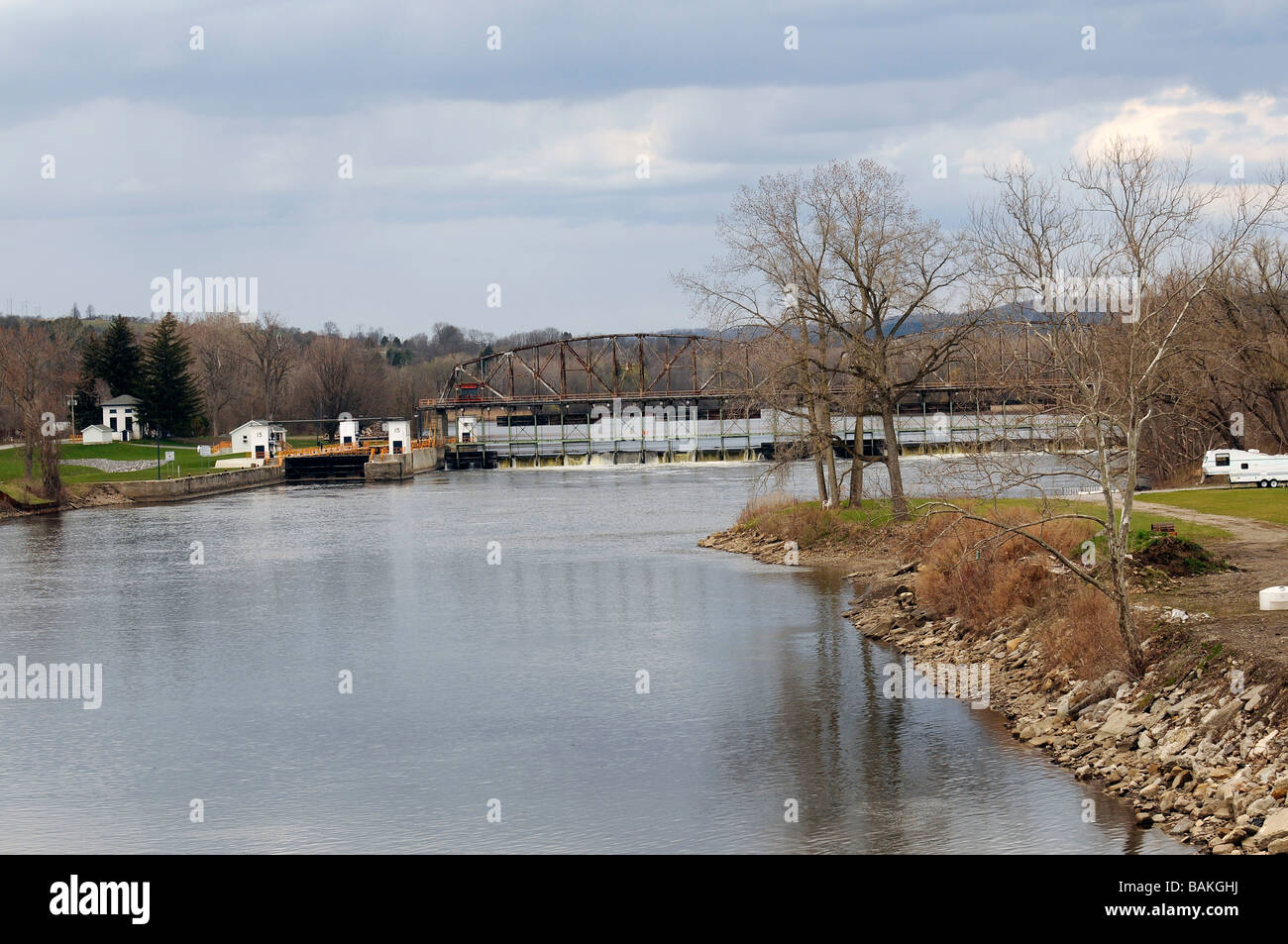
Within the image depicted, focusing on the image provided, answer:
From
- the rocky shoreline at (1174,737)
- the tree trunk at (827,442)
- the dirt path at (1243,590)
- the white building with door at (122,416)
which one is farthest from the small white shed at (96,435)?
the rocky shoreline at (1174,737)

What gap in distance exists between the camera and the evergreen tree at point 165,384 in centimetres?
12325

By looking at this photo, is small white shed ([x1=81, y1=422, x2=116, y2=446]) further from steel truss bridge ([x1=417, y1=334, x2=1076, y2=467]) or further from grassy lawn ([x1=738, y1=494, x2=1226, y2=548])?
grassy lawn ([x1=738, y1=494, x2=1226, y2=548])

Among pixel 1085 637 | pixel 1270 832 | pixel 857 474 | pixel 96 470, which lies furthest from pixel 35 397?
pixel 1270 832

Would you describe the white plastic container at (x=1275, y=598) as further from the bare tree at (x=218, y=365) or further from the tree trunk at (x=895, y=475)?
the bare tree at (x=218, y=365)

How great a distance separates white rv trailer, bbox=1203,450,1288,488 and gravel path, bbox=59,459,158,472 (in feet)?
261

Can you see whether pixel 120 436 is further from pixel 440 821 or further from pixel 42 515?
pixel 440 821

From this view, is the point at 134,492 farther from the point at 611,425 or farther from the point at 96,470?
the point at 611,425

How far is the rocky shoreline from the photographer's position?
17.9 meters

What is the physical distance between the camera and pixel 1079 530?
33.8m

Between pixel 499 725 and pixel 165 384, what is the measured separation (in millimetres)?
106867

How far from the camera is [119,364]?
417ft

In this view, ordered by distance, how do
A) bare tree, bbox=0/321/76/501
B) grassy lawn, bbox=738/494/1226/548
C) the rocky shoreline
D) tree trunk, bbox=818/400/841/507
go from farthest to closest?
bare tree, bbox=0/321/76/501
tree trunk, bbox=818/400/841/507
grassy lawn, bbox=738/494/1226/548
the rocky shoreline

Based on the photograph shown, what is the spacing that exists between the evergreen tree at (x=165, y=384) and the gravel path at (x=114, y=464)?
14.8m

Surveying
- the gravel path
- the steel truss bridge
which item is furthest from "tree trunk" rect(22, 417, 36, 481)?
the steel truss bridge
